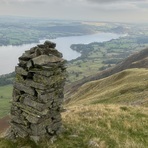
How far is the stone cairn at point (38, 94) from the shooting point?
16.4 meters

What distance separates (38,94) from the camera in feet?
53.9

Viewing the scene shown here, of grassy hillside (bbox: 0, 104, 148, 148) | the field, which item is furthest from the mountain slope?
grassy hillside (bbox: 0, 104, 148, 148)

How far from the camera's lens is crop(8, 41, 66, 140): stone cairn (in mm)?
16391

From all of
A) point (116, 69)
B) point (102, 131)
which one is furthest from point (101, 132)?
point (116, 69)

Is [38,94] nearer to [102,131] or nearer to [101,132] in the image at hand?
[101,132]

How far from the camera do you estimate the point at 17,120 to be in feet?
56.9

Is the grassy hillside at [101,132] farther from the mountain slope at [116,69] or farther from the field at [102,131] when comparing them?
the mountain slope at [116,69]

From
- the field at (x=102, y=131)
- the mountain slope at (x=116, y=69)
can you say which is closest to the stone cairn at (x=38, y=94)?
the field at (x=102, y=131)

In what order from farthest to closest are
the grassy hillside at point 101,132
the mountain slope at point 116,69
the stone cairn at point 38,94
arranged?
the mountain slope at point 116,69
the grassy hillside at point 101,132
the stone cairn at point 38,94

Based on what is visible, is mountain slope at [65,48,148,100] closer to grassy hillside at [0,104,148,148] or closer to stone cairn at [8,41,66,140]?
grassy hillside at [0,104,148,148]

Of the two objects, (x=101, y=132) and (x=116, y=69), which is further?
(x=116, y=69)

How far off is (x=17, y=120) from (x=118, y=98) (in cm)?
3345

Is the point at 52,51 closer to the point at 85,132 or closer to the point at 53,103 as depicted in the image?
the point at 53,103

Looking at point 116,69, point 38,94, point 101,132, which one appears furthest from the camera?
point 116,69
